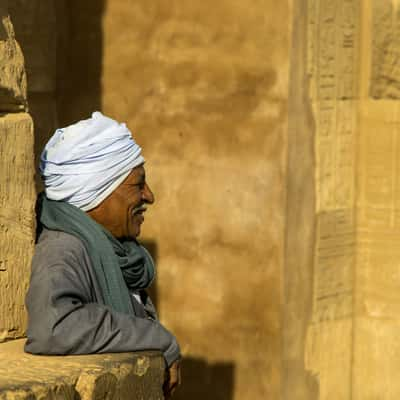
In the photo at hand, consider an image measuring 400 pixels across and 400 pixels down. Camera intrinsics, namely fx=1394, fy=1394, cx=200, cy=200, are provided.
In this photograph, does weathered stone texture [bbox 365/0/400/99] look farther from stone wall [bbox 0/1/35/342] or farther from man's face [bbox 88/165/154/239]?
stone wall [bbox 0/1/35/342]

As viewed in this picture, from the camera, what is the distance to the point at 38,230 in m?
4.09

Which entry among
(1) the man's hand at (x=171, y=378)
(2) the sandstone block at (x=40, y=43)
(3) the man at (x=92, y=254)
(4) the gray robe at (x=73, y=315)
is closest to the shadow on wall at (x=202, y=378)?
(2) the sandstone block at (x=40, y=43)

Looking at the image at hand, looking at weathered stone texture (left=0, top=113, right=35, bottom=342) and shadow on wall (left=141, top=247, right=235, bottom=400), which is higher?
weathered stone texture (left=0, top=113, right=35, bottom=342)

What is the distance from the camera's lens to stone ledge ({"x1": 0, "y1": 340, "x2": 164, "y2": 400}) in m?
3.47

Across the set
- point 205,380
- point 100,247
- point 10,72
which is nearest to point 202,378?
point 205,380

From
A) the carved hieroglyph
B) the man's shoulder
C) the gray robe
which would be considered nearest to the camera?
the gray robe

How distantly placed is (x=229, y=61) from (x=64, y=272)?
7.78 ft

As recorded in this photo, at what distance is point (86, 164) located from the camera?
3.98m

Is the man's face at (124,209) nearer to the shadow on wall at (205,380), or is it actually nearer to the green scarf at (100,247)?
the green scarf at (100,247)

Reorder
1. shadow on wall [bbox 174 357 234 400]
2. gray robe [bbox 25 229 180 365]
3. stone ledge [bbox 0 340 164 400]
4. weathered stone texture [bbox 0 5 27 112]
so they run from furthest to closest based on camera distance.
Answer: shadow on wall [bbox 174 357 234 400], weathered stone texture [bbox 0 5 27 112], gray robe [bbox 25 229 180 365], stone ledge [bbox 0 340 164 400]

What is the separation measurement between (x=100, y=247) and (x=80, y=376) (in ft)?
1.49

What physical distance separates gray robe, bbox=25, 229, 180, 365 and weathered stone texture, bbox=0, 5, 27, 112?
1.28ft

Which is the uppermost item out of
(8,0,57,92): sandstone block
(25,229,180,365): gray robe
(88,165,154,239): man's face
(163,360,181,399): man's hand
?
(8,0,57,92): sandstone block

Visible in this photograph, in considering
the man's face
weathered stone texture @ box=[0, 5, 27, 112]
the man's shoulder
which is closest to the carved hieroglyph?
the man's face
